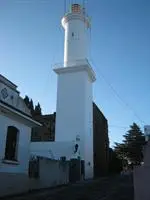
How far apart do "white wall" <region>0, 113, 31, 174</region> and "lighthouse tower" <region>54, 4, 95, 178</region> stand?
1297 centimetres

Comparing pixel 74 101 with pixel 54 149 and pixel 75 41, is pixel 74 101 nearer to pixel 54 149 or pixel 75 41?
pixel 54 149

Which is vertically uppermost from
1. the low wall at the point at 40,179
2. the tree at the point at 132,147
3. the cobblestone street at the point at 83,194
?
the tree at the point at 132,147

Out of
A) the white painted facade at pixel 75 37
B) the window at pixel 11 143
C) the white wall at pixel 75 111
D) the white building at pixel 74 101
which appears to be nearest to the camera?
the window at pixel 11 143

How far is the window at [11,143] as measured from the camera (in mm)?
14570

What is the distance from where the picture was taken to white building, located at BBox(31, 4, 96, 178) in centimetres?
2895

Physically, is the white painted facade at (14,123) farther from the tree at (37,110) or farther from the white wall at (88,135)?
the tree at (37,110)

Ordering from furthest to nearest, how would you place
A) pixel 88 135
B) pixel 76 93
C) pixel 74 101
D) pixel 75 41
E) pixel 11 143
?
1. pixel 75 41
2. pixel 76 93
3. pixel 74 101
4. pixel 88 135
5. pixel 11 143

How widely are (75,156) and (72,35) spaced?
587 inches

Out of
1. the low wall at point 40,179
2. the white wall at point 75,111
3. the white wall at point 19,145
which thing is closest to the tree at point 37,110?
the white wall at point 75,111

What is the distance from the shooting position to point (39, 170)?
1727 centimetres

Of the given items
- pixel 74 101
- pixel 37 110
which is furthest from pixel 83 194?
pixel 37 110

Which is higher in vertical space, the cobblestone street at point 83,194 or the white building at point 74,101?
the white building at point 74,101

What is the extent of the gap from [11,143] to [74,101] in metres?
16.7

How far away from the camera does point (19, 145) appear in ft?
51.0
